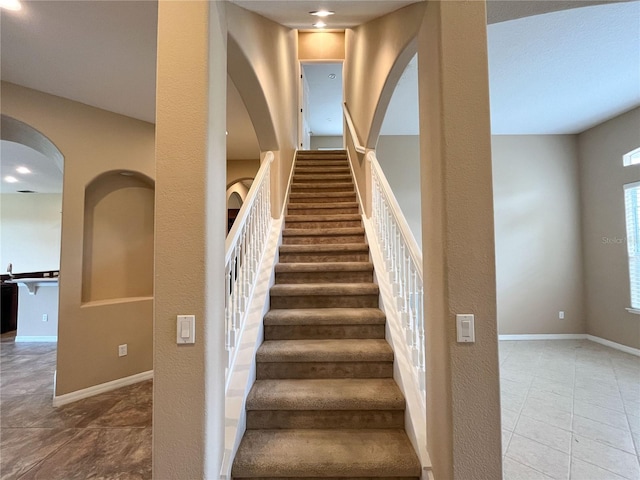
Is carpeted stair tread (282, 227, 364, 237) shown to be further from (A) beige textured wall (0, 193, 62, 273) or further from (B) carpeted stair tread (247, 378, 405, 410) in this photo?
(A) beige textured wall (0, 193, 62, 273)

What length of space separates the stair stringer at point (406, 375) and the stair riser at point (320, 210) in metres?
1.35

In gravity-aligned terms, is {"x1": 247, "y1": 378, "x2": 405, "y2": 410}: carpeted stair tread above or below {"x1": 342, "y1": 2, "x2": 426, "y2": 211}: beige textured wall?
below

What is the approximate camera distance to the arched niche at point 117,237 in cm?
351

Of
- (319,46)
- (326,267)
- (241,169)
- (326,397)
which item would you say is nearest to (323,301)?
(326,267)

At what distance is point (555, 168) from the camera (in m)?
4.95

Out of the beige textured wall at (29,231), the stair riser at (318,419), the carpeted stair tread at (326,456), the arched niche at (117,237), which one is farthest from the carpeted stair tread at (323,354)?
the beige textured wall at (29,231)

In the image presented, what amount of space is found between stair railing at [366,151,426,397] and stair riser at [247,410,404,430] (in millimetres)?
303

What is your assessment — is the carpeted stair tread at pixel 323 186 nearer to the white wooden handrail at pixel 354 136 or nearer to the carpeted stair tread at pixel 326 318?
the white wooden handrail at pixel 354 136

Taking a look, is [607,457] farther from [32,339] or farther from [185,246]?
[32,339]

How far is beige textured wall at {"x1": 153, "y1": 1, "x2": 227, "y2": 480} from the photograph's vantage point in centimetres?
125

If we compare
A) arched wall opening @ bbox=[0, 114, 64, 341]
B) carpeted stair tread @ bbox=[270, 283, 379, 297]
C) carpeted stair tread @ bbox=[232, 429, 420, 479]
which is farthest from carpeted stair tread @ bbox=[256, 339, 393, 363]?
arched wall opening @ bbox=[0, 114, 64, 341]

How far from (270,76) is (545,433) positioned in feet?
13.2

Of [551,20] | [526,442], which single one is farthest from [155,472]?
[551,20]

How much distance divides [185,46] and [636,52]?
13.9ft
